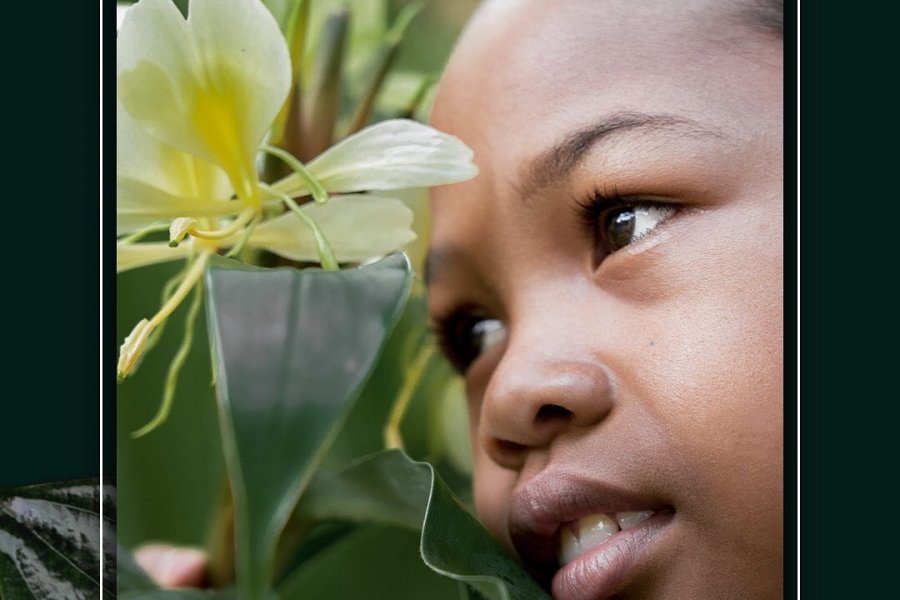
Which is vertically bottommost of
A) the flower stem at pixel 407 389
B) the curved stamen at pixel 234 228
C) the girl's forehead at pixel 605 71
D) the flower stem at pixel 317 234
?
the flower stem at pixel 407 389

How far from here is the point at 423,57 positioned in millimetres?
715

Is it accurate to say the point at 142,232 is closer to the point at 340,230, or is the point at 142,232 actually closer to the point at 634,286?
the point at 340,230

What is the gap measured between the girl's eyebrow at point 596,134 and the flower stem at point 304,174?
4.9 inches

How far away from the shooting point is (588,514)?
66cm

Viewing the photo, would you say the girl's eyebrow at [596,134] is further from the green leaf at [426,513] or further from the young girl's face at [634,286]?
the green leaf at [426,513]

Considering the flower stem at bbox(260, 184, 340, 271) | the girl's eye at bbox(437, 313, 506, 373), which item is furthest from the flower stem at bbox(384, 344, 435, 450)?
the flower stem at bbox(260, 184, 340, 271)

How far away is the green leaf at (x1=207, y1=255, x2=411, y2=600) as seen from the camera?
1.71 ft

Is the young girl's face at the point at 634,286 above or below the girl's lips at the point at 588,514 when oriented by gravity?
above

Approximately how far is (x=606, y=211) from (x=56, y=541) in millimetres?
413

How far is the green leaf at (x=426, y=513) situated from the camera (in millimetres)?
589

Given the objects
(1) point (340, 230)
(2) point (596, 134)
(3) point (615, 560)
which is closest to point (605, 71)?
(2) point (596, 134)

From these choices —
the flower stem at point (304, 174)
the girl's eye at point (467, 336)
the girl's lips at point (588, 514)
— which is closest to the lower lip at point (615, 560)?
the girl's lips at point (588, 514)

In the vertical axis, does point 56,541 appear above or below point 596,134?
below

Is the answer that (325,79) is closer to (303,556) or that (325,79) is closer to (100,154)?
(100,154)
